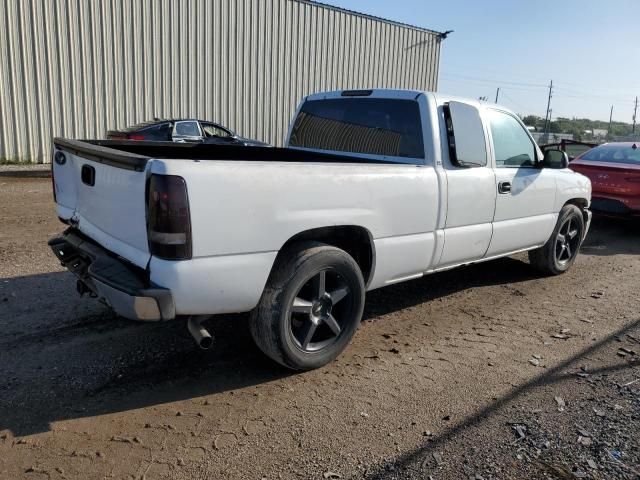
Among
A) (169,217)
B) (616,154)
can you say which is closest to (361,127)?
(169,217)

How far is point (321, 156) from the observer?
496 cm

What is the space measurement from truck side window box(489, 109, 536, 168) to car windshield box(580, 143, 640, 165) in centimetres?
443

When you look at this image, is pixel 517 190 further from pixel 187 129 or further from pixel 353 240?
pixel 187 129

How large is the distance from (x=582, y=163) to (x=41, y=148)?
13734 mm

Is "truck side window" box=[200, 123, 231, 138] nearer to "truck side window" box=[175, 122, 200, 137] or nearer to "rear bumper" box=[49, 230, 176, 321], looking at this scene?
"truck side window" box=[175, 122, 200, 137]

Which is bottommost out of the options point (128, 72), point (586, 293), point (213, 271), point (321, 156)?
point (586, 293)

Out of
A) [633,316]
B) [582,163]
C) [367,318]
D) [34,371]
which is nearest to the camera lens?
[34,371]

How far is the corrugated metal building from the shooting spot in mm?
14570

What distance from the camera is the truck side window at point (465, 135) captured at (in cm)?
440

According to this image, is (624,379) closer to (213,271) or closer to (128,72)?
(213,271)

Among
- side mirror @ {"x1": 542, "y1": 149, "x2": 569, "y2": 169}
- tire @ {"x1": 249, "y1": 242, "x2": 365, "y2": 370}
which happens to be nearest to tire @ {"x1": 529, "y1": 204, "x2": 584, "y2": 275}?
side mirror @ {"x1": 542, "y1": 149, "x2": 569, "y2": 169}

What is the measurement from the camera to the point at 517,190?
5082mm

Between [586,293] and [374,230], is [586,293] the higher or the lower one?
the lower one

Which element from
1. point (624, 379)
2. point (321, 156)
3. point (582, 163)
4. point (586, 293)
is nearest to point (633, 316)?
point (586, 293)
